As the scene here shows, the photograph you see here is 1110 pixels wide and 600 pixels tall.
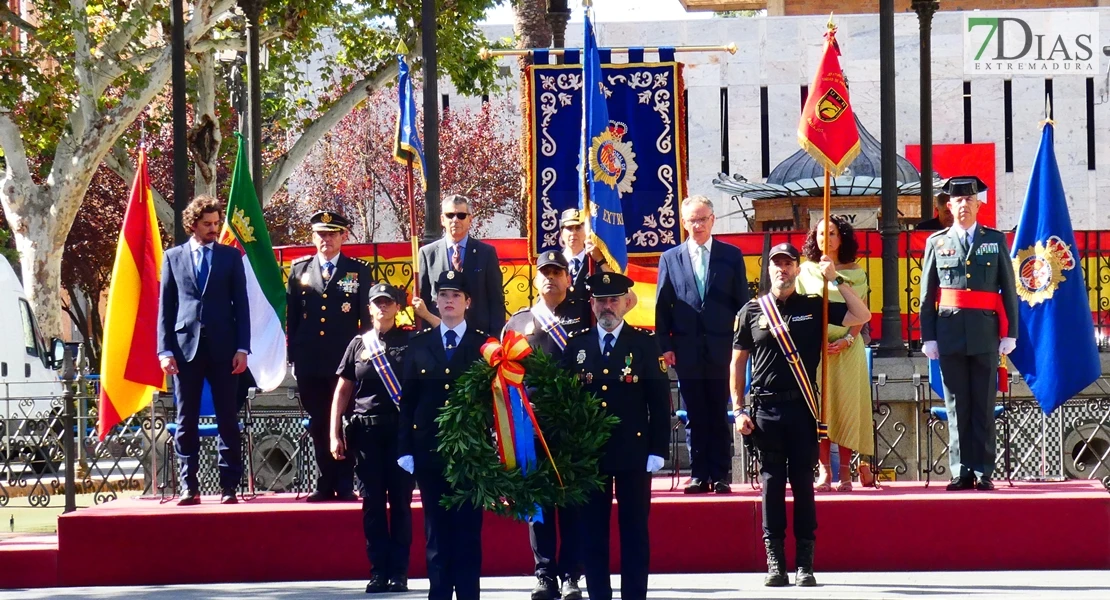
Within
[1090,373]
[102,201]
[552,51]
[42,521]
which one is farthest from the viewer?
[102,201]

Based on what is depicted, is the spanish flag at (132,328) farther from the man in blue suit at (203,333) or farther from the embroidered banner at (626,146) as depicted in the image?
the embroidered banner at (626,146)

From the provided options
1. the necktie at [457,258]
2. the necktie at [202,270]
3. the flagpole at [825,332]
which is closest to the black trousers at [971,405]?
the flagpole at [825,332]

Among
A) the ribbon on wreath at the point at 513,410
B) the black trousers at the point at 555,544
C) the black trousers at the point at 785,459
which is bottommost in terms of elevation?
the black trousers at the point at 555,544

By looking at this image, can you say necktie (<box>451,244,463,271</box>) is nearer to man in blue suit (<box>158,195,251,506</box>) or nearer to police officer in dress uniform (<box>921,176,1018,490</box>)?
man in blue suit (<box>158,195,251,506</box>)

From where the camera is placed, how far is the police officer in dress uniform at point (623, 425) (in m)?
8.67

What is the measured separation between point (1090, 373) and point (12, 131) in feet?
52.7

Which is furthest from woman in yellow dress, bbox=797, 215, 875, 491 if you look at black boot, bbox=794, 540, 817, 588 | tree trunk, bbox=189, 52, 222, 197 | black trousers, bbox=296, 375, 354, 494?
tree trunk, bbox=189, 52, 222, 197

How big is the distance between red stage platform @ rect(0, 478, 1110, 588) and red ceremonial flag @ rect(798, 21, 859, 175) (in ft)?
7.38

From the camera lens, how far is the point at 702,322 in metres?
10.8

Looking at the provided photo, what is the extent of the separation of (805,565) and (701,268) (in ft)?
7.19

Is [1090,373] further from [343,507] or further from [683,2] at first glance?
A: [683,2]

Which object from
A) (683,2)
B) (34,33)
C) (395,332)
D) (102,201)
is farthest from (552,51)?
(683,2)

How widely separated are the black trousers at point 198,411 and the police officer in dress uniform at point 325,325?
484 mm

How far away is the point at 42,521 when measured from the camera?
47.7ft
